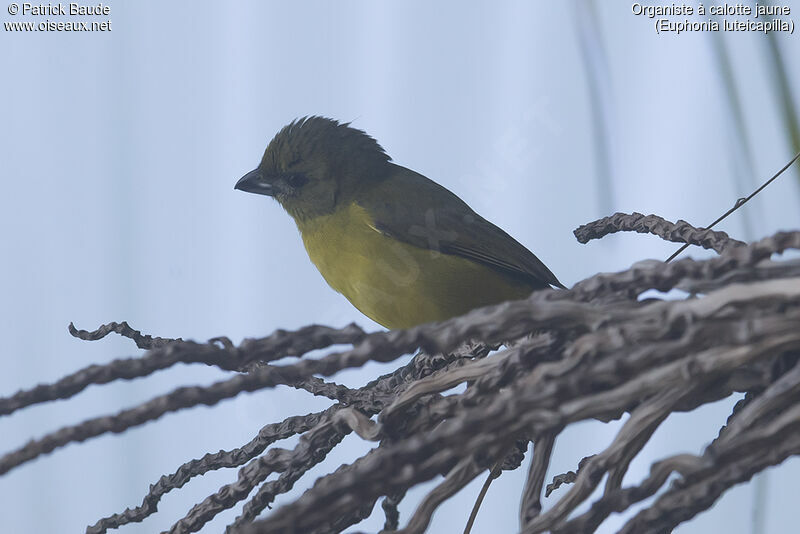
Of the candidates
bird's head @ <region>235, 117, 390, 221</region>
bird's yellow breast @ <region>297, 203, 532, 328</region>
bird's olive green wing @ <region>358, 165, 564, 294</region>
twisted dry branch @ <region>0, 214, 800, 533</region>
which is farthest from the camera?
bird's head @ <region>235, 117, 390, 221</region>

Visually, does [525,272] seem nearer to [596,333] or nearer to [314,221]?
[314,221]

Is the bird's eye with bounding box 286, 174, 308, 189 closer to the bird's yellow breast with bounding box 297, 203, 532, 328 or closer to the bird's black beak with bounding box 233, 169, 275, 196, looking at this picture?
the bird's black beak with bounding box 233, 169, 275, 196

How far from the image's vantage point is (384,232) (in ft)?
5.70

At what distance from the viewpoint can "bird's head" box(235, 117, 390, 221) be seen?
1.92 meters

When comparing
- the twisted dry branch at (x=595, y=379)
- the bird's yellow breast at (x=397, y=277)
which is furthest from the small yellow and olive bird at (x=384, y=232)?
the twisted dry branch at (x=595, y=379)

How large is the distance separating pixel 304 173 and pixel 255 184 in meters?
0.11

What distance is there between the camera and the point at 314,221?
1.87 meters

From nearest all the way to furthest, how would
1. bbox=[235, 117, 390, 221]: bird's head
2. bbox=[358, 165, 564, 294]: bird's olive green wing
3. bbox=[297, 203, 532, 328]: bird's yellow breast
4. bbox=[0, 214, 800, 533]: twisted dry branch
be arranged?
1. bbox=[0, 214, 800, 533]: twisted dry branch
2. bbox=[297, 203, 532, 328]: bird's yellow breast
3. bbox=[358, 165, 564, 294]: bird's olive green wing
4. bbox=[235, 117, 390, 221]: bird's head

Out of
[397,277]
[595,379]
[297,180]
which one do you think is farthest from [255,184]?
[595,379]

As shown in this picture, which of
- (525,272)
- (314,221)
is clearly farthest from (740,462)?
(314,221)

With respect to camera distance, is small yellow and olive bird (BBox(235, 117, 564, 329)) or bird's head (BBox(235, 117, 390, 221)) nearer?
small yellow and olive bird (BBox(235, 117, 564, 329))

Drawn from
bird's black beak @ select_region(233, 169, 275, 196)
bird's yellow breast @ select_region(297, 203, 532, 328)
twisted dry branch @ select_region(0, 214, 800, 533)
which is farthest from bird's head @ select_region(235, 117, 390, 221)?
twisted dry branch @ select_region(0, 214, 800, 533)

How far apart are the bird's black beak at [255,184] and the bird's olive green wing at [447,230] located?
0.23 meters

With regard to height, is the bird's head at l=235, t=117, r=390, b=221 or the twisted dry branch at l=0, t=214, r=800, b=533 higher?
the bird's head at l=235, t=117, r=390, b=221
